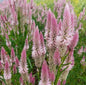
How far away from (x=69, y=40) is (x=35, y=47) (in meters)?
0.35

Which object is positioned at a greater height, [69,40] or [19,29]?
[19,29]

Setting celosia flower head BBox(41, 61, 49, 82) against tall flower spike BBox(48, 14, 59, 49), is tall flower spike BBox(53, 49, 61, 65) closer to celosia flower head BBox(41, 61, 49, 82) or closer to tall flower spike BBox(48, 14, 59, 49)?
tall flower spike BBox(48, 14, 59, 49)

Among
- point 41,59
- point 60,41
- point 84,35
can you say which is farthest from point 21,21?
point 84,35

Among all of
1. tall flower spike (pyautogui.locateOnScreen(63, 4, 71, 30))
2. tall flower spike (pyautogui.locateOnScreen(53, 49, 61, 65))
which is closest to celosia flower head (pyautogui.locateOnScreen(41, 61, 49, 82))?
tall flower spike (pyautogui.locateOnScreen(53, 49, 61, 65))

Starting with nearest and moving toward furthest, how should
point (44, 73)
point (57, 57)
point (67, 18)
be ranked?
point (67, 18) → point (44, 73) → point (57, 57)

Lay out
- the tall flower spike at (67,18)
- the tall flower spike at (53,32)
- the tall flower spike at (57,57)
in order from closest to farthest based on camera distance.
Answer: the tall flower spike at (67,18) < the tall flower spike at (53,32) < the tall flower spike at (57,57)

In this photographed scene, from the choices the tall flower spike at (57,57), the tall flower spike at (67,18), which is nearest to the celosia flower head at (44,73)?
the tall flower spike at (57,57)

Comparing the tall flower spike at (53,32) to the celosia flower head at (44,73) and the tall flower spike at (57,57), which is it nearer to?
the tall flower spike at (57,57)

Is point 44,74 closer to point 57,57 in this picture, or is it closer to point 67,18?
point 57,57

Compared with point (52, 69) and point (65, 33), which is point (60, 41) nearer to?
point (65, 33)

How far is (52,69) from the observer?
1.33 metres

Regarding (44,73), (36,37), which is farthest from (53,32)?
(44,73)

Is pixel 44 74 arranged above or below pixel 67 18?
below

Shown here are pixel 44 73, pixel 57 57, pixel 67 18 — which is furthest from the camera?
pixel 57 57
